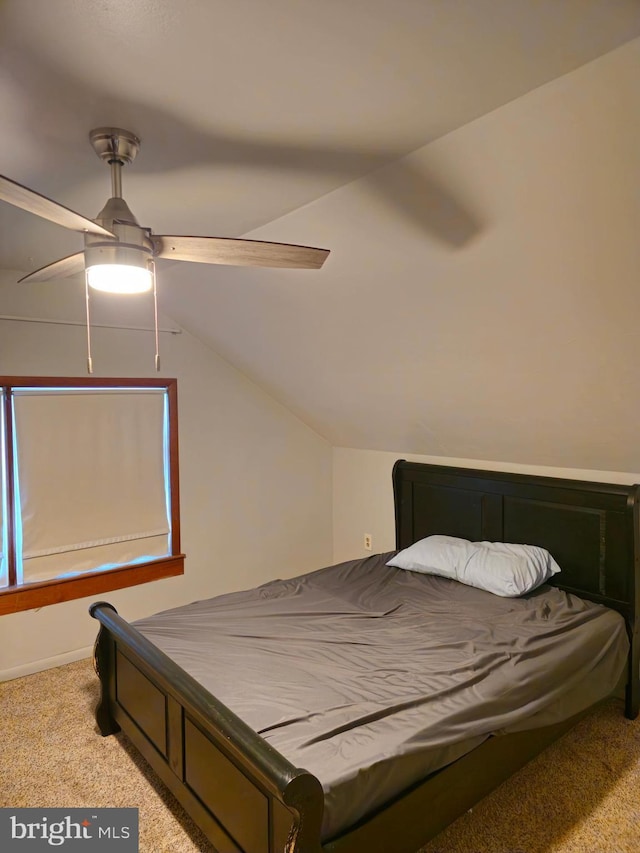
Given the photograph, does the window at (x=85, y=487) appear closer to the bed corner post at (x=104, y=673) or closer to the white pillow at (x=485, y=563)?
the bed corner post at (x=104, y=673)

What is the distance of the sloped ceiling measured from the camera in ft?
3.93

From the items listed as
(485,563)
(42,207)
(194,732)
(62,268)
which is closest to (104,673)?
(194,732)

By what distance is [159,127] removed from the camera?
159 centimetres

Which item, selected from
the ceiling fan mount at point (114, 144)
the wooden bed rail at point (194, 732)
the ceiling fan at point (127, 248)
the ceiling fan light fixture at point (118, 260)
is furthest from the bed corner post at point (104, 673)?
the ceiling fan mount at point (114, 144)

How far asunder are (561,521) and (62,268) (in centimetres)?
273

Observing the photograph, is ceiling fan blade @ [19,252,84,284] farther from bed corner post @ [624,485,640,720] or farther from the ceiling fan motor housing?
bed corner post @ [624,485,640,720]

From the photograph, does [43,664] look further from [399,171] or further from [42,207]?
[399,171]

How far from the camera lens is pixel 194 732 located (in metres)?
1.92

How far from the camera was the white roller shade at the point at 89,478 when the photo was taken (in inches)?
127

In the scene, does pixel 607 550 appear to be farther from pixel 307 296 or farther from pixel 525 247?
pixel 307 296

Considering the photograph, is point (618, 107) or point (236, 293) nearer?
point (618, 107)

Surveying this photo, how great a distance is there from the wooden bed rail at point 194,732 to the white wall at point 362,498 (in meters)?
2.25

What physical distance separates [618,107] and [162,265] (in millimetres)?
2358

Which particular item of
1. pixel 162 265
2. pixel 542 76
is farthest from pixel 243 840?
pixel 162 265
